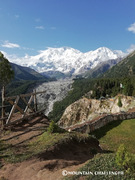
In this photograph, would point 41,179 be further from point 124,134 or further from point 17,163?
point 124,134

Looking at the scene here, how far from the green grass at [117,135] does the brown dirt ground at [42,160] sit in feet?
18.5

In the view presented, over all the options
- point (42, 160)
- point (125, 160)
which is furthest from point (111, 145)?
point (125, 160)

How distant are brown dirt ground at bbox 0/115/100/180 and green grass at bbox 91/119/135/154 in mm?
5637

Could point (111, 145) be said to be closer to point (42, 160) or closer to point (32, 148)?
point (32, 148)

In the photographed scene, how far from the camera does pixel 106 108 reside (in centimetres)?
7394

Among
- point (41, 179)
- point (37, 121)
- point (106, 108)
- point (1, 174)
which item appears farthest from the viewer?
point (106, 108)

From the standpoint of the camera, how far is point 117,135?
72.6 feet

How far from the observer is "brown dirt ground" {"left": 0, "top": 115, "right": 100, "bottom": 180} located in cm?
770

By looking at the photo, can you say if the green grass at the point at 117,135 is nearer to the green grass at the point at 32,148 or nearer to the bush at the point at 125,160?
the green grass at the point at 32,148

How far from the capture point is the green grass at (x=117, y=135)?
61.3ft

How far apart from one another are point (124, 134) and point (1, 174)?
2054 cm

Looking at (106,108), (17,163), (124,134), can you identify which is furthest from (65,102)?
(17,163)

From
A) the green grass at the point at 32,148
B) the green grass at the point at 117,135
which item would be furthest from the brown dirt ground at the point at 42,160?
the green grass at the point at 117,135

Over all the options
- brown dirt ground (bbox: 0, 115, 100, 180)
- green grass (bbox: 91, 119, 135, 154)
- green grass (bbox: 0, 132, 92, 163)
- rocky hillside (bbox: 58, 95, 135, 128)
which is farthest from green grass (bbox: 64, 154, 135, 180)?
rocky hillside (bbox: 58, 95, 135, 128)
